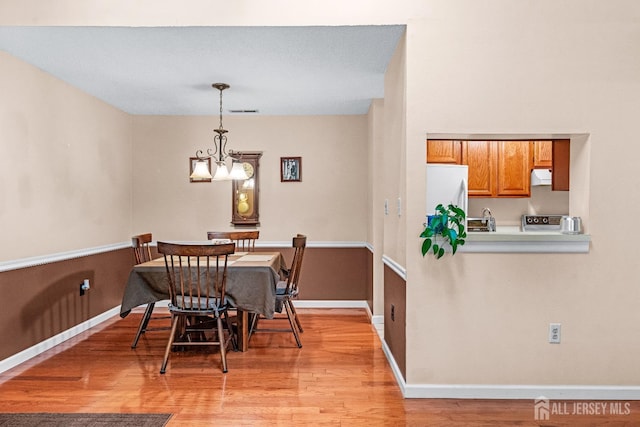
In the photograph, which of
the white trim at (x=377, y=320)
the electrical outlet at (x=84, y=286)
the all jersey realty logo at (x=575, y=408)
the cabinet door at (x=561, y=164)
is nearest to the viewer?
the all jersey realty logo at (x=575, y=408)

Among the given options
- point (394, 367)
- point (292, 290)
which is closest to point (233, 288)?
point (292, 290)

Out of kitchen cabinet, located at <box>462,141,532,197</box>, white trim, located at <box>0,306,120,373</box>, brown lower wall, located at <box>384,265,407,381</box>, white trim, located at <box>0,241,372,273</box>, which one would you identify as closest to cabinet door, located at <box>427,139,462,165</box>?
kitchen cabinet, located at <box>462,141,532,197</box>

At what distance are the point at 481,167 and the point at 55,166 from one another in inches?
149

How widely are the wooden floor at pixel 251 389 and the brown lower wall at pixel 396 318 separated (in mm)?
167

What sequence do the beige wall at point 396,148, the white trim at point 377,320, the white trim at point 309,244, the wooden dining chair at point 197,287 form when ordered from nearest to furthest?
1. the beige wall at point 396,148
2. the wooden dining chair at point 197,287
3. the white trim at point 377,320
4. the white trim at point 309,244

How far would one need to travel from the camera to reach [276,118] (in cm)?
575

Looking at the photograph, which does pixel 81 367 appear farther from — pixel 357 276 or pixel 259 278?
pixel 357 276

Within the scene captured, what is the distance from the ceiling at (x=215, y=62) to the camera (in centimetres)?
316

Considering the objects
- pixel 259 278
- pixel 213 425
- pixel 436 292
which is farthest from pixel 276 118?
pixel 213 425

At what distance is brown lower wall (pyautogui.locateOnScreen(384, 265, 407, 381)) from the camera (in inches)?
121

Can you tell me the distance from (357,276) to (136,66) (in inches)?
128

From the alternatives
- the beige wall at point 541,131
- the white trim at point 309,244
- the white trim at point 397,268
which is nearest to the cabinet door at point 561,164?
the beige wall at point 541,131

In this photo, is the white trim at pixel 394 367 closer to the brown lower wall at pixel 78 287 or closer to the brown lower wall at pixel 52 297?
the brown lower wall at pixel 78 287

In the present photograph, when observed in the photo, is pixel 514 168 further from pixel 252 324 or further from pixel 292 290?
pixel 252 324
